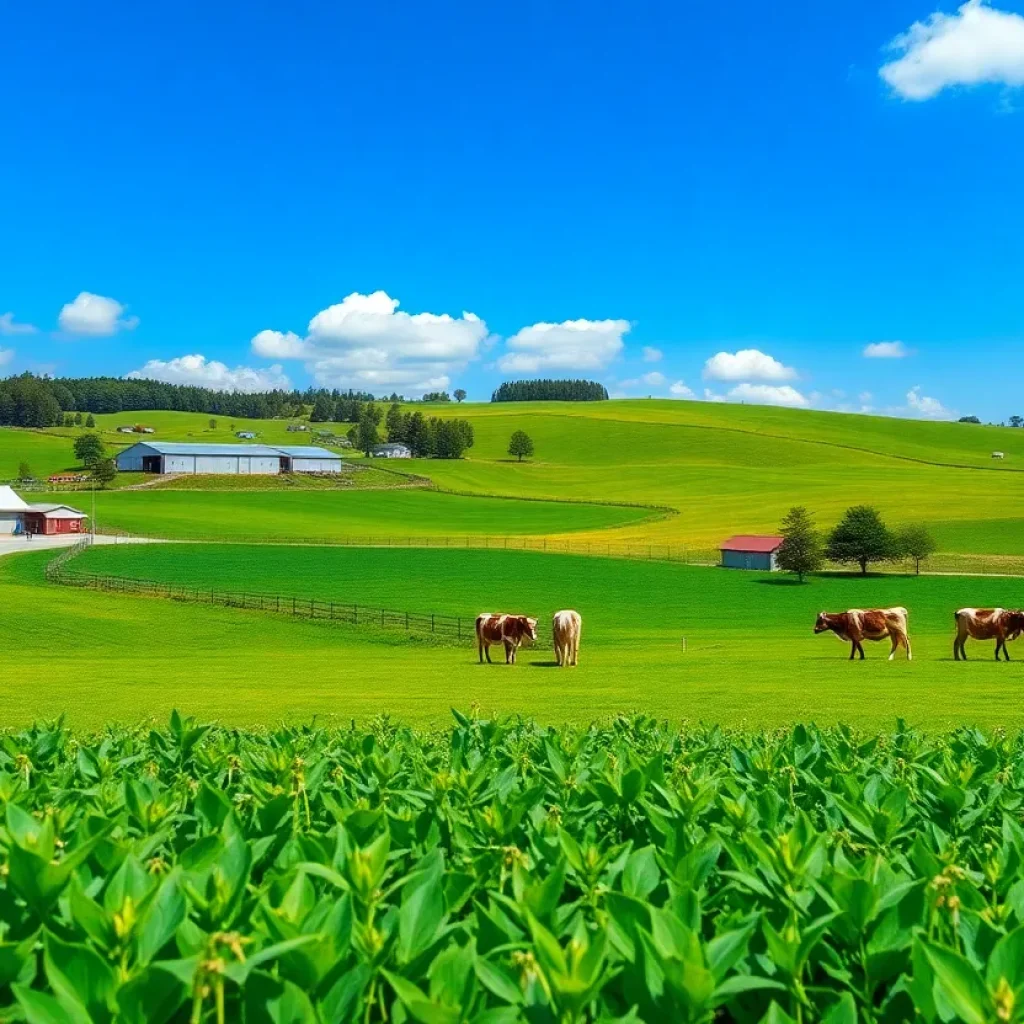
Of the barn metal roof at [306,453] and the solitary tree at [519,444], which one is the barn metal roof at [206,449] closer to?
the barn metal roof at [306,453]

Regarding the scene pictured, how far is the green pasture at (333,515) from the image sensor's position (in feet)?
333

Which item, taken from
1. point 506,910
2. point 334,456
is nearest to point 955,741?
point 506,910

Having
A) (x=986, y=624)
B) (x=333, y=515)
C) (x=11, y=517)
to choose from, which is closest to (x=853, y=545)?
(x=986, y=624)

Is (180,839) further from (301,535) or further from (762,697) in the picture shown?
(301,535)

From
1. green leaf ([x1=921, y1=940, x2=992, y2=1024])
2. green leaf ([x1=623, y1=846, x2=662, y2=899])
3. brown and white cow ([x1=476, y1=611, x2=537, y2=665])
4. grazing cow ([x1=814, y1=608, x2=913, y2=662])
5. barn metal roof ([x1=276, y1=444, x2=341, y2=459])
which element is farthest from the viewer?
barn metal roof ([x1=276, y1=444, x2=341, y2=459])

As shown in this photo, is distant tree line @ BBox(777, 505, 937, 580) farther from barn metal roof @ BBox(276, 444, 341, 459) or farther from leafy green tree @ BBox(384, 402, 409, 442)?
leafy green tree @ BBox(384, 402, 409, 442)

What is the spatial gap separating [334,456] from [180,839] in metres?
155

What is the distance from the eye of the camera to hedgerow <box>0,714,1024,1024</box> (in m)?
2.88

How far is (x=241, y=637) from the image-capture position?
4716 centimetres

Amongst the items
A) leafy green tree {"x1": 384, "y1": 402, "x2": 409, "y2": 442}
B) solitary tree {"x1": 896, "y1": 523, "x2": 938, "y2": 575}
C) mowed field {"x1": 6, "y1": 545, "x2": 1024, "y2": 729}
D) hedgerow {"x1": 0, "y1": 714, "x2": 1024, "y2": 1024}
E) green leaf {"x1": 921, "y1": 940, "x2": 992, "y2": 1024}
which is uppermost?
leafy green tree {"x1": 384, "y1": 402, "x2": 409, "y2": 442}

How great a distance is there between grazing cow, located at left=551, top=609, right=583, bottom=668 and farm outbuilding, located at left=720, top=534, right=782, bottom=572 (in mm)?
45189

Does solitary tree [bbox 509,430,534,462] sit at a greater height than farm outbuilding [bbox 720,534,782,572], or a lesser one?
greater

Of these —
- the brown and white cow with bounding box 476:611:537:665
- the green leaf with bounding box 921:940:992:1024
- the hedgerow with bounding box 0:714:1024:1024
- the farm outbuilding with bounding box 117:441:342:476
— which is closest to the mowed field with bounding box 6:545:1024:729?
the brown and white cow with bounding box 476:611:537:665

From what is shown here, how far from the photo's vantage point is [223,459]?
15100 centimetres
